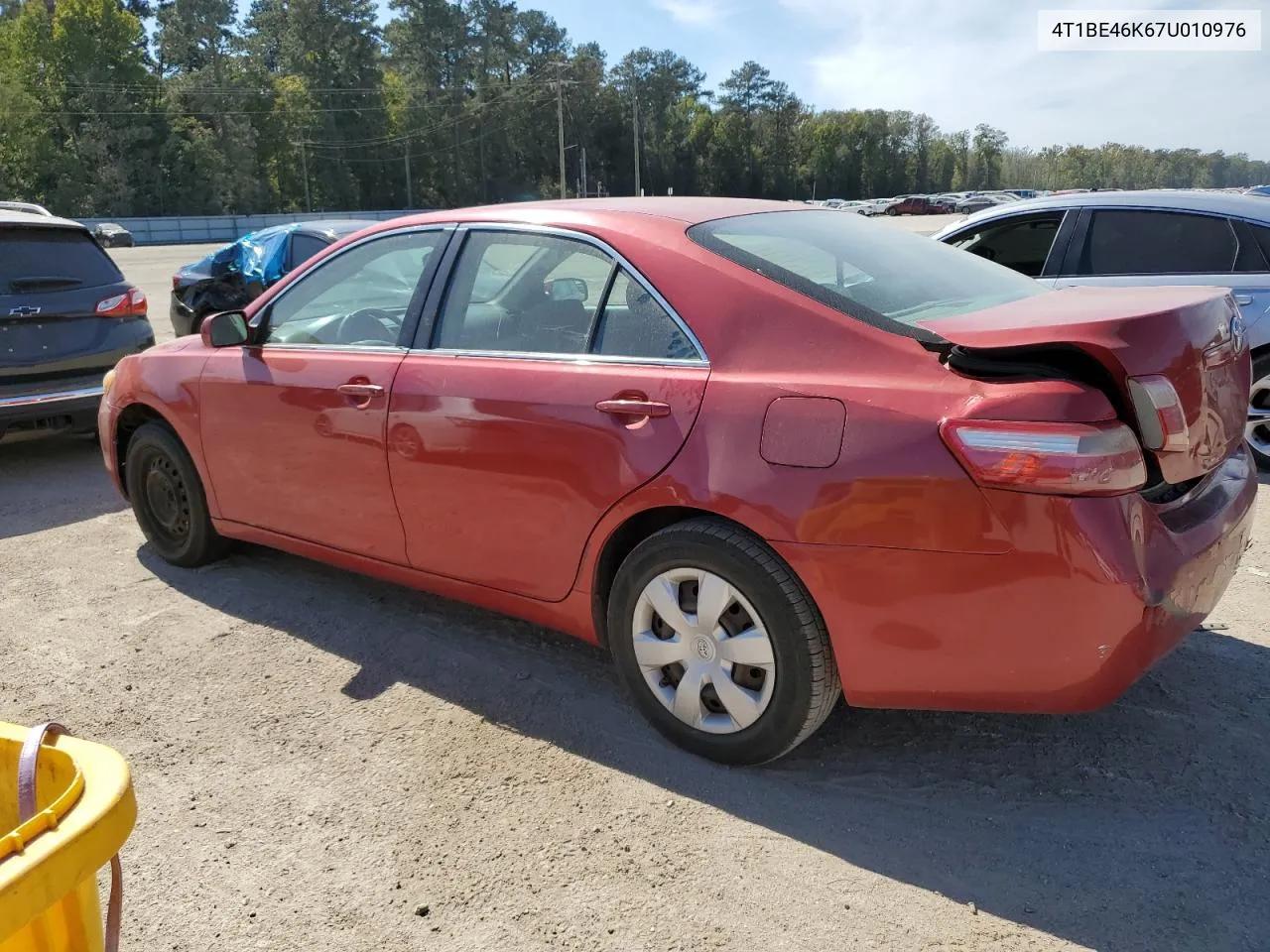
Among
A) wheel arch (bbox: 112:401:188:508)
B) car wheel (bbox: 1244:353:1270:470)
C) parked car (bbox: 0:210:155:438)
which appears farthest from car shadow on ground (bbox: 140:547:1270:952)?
parked car (bbox: 0:210:155:438)

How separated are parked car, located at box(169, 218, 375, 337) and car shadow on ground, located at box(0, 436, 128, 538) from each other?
2.90 m

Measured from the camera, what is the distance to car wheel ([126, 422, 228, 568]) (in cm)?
442

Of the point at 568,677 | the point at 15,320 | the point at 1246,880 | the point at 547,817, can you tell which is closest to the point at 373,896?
the point at 547,817

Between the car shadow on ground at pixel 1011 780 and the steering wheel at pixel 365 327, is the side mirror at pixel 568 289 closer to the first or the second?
the steering wheel at pixel 365 327

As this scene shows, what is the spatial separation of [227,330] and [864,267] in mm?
2519

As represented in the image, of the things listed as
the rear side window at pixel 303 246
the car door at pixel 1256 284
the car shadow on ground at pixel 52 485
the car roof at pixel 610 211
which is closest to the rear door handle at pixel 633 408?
the car roof at pixel 610 211

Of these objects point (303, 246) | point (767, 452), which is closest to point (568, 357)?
point (767, 452)

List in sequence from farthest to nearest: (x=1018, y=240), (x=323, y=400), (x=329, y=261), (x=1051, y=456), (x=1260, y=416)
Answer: (x=1018, y=240), (x=1260, y=416), (x=329, y=261), (x=323, y=400), (x=1051, y=456)

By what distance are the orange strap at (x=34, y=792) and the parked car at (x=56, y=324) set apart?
5691mm

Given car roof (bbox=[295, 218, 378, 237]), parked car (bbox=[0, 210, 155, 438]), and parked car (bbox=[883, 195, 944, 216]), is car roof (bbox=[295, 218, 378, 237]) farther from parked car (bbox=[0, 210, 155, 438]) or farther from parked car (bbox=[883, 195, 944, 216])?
parked car (bbox=[883, 195, 944, 216])

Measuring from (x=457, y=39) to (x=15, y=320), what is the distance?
101493 millimetres

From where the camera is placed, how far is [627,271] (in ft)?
9.90

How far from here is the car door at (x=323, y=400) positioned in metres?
3.55

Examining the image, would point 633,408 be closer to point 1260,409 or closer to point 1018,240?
point 1018,240
